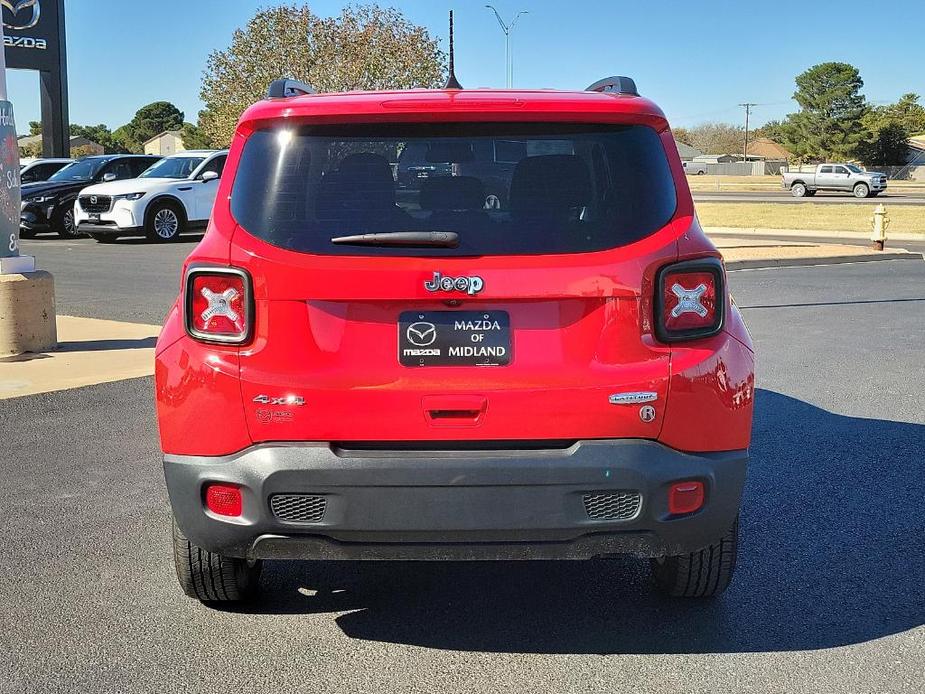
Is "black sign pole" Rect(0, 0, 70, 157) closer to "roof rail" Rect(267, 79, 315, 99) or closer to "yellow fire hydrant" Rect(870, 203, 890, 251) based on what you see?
"yellow fire hydrant" Rect(870, 203, 890, 251)

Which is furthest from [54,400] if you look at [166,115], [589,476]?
[166,115]

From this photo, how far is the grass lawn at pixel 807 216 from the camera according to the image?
30797 millimetres

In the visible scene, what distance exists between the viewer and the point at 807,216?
36406mm

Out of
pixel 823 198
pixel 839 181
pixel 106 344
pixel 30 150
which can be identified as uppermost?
pixel 30 150

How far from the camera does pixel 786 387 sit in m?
8.59

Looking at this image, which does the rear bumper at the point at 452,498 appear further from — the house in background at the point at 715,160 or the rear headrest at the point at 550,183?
the house in background at the point at 715,160

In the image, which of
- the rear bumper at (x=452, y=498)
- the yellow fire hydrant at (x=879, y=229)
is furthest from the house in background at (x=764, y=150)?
the rear bumper at (x=452, y=498)

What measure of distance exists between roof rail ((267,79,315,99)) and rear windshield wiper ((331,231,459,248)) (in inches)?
29.8

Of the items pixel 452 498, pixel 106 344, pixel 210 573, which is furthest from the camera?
pixel 106 344

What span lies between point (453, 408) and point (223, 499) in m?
0.78

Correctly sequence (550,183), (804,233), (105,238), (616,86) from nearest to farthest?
1. (550,183)
2. (616,86)
3. (105,238)
4. (804,233)

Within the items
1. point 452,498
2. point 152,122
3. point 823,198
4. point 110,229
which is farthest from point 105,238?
point 152,122

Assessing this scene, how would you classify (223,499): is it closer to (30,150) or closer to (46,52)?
(46,52)

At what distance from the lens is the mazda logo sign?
3847cm
